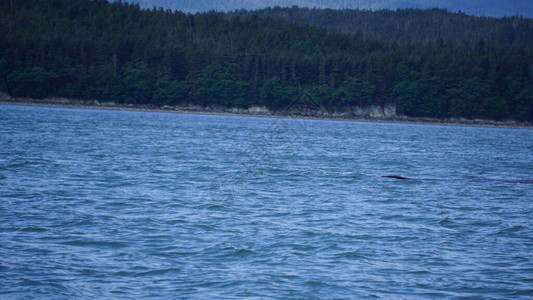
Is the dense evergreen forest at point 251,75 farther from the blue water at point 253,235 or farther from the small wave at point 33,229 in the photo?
the small wave at point 33,229

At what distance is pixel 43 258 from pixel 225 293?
435 centimetres

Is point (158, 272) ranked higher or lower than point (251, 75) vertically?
lower

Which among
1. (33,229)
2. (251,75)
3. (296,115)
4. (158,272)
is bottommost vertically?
(158,272)

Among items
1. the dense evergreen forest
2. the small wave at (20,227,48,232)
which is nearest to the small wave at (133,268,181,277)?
the small wave at (20,227,48,232)

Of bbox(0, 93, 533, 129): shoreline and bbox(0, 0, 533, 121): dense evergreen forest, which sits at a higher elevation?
bbox(0, 0, 533, 121): dense evergreen forest

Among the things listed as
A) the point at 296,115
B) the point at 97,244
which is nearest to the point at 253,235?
the point at 97,244

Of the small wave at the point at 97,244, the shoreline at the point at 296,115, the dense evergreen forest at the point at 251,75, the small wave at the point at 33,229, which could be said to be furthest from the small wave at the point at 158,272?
the shoreline at the point at 296,115

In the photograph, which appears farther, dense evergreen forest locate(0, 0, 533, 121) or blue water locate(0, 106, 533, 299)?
dense evergreen forest locate(0, 0, 533, 121)

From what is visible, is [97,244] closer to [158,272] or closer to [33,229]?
[33,229]

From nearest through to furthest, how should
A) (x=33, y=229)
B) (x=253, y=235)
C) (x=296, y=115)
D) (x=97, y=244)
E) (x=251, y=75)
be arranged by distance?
1. (x=97, y=244)
2. (x=33, y=229)
3. (x=253, y=235)
4. (x=296, y=115)
5. (x=251, y=75)

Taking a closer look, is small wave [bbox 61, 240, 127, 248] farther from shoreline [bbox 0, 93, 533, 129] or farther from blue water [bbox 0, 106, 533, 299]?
shoreline [bbox 0, 93, 533, 129]

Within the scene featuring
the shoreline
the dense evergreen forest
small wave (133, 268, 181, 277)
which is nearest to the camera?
small wave (133, 268, 181, 277)

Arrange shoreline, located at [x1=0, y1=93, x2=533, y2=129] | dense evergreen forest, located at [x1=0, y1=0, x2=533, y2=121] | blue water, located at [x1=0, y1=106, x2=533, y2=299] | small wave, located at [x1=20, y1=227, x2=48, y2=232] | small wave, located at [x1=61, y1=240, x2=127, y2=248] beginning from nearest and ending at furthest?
blue water, located at [x1=0, y1=106, x2=533, y2=299]
small wave, located at [x1=61, y1=240, x2=127, y2=248]
small wave, located at [x1=20, y1=227, x2=48, y2=232]
dense evergreen forest, located at [x1=0, y1=0, x2=533, y2=121]
shoreline, located at [x1=0, y1=93, x2=533, y2=129]

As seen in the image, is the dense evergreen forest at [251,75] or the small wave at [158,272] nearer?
the small wave at [158,272]
